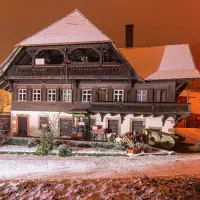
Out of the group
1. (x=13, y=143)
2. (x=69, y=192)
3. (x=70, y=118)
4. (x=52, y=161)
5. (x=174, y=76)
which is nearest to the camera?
(x=69, y=192)

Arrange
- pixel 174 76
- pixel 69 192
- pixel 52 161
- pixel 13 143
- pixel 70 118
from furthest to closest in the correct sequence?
pixel 70 118 < pixel 13 143 < pixel 174 76 < pixel 52 161 < pixel 69 192

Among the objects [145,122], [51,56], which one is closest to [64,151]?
[145,122]

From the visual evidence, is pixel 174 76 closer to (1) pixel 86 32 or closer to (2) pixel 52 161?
(1) pixel 86 32

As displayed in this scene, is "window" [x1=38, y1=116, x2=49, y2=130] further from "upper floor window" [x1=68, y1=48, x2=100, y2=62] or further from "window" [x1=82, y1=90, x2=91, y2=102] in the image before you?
"upper floor window" [x1=68, y1=48, x2=100, y2=62]

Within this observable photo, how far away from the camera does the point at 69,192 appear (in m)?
13.3

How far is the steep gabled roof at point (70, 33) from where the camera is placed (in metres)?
24.9

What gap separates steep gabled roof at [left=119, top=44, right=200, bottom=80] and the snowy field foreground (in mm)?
7814

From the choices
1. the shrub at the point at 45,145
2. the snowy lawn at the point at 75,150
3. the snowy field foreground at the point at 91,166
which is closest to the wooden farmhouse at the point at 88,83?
the snowy lawn at the point at 75,150

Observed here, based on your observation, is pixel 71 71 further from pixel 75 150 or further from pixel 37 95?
pixel 75 150

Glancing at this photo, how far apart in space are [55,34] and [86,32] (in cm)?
315

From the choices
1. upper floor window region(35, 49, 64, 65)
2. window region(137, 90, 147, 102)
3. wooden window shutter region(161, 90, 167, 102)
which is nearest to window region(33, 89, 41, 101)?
upper floor window region(35, 49, 64, 65)

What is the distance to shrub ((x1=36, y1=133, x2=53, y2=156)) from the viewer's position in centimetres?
2141

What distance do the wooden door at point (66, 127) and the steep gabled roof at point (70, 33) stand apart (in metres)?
7.91

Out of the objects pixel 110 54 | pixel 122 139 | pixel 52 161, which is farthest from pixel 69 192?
pixel 110 54
